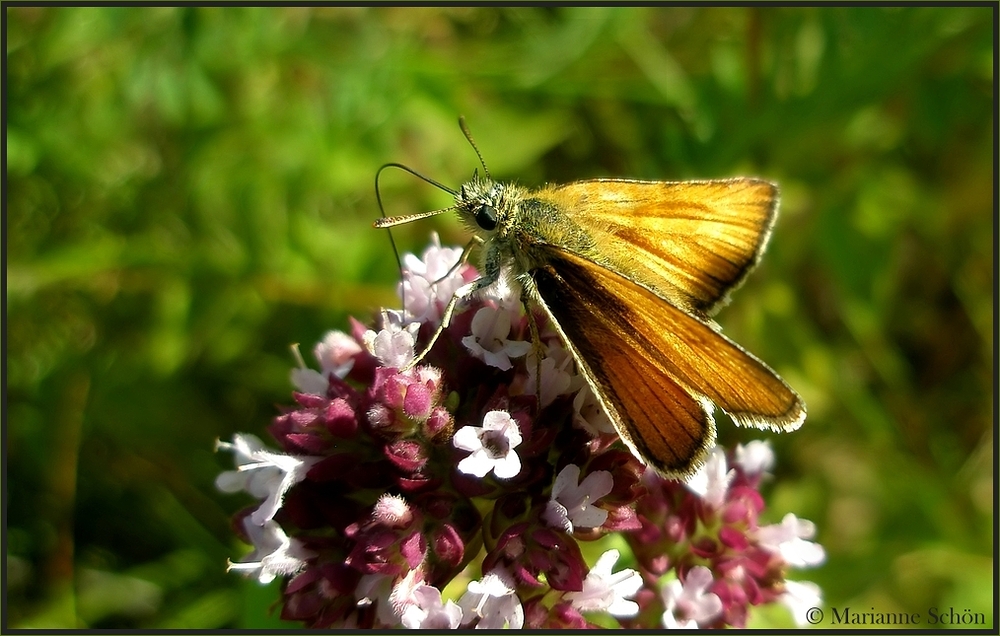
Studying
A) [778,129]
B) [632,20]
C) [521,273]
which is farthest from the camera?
[632,20]

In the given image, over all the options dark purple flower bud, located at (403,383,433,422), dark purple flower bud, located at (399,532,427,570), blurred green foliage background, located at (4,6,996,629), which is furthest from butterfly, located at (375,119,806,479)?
blurred green foliage background, located at (4,6,996,629)

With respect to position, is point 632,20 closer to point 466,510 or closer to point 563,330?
point 563,330

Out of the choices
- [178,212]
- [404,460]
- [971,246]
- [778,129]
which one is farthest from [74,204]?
[971,246]

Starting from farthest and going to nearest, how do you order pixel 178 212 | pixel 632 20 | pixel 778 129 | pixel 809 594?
1. pixel 632 20
2. pixel 178 212
3. pixel 778 129
4. pixel 809 594

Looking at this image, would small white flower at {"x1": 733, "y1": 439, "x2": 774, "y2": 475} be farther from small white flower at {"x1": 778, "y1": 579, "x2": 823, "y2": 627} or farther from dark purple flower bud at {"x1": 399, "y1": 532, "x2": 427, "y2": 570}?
dark purple flower bud at {"x1": 399, "y1": 532, "x2": 427, "y2": 570}

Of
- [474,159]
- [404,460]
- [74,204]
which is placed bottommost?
[74,204]

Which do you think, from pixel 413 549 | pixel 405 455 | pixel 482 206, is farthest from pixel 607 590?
pixel 482 206
